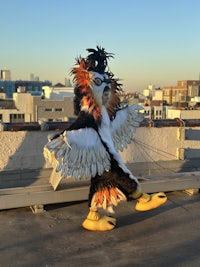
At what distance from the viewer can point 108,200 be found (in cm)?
485

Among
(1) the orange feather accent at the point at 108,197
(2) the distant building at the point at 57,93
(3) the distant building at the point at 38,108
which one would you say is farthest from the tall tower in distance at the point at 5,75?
(1) the orange feather accent at the point at 108,197

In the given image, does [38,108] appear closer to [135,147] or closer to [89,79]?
[135,147]

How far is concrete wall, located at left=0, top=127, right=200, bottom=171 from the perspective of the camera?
885cm

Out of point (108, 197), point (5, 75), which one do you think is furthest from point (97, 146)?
point (5, 75)

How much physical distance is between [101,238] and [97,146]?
1199 mm

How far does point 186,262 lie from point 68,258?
1.32m

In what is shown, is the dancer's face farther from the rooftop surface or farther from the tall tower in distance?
the tall tower in distance

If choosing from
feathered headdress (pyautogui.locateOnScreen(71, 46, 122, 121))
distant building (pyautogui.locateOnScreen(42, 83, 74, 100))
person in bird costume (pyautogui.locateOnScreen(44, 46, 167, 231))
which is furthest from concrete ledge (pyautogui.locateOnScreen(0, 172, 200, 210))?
distant building (pyautogui.locateOnScreen(42, 83, 74, 100))

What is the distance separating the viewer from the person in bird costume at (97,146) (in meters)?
4.47

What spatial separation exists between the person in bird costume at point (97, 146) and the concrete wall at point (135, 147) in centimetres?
423

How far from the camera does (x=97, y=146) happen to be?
4629mm

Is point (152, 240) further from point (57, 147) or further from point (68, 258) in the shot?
point (57, 147)

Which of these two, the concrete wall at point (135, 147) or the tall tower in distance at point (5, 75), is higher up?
the tall tower in distance at point (5, 75)

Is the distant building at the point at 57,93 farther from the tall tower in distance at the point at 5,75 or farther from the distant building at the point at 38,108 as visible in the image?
the tall tower in distance at the point at 5,75
